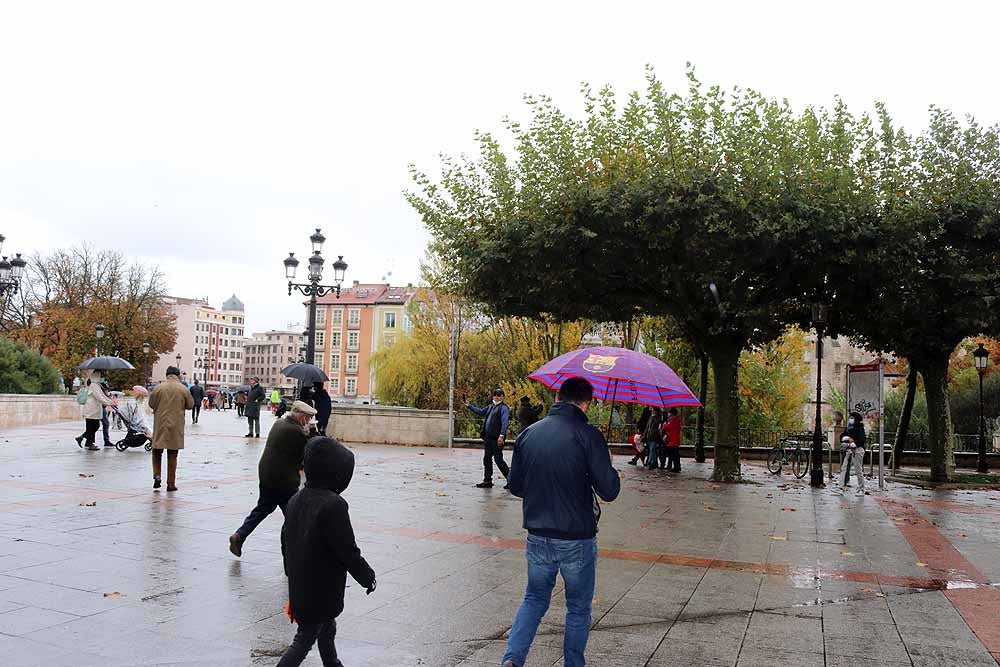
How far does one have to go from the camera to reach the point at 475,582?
23.9 ft

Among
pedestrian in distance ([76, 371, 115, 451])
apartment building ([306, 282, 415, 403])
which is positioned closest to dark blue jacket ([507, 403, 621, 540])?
pedestrian in distance ([76, 371, 115, 451])

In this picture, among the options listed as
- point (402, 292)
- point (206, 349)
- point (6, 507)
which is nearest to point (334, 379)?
point (402, 292)

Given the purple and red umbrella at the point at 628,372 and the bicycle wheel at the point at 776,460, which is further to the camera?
the bicycle wheel at the point at 776,460

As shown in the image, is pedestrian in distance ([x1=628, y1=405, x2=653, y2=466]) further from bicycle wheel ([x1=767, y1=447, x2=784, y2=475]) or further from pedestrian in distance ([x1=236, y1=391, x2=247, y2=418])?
pedestrian in distance ([x1=236, y1=391, x2=247, y2=418])

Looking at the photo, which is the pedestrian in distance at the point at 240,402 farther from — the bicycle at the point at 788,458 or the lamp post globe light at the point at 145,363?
the bicycle at the point at 788,458

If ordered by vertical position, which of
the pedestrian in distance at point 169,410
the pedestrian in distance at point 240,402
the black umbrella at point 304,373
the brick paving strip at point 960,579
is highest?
the black umbrella at point 304,373

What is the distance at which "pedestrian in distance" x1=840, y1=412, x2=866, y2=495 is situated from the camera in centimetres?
1675

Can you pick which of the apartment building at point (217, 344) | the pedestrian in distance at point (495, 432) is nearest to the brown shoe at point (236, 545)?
the pedestrian in distance at point (495, 432)

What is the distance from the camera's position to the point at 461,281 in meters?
20.1

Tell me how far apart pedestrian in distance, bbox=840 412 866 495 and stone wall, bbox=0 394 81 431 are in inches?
943

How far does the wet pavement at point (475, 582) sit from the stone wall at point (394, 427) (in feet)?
42.9

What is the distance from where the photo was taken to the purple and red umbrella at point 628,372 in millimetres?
9882

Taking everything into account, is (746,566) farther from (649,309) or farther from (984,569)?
(649,309)

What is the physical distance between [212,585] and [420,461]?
13.7 meters
